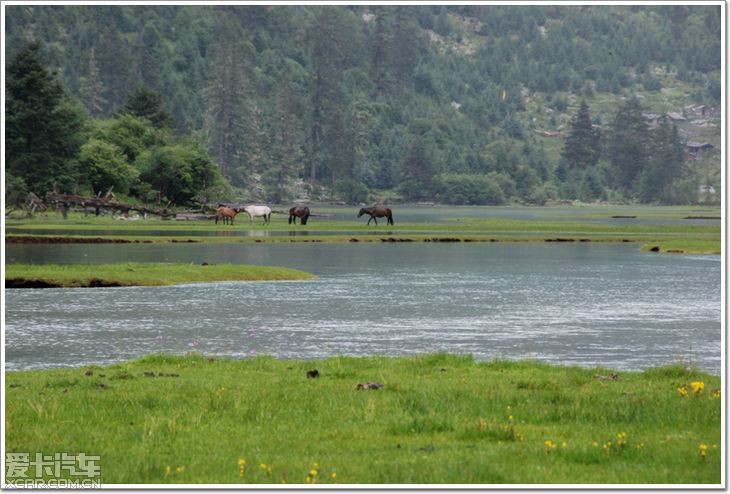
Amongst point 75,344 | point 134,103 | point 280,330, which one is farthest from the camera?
point 134,103

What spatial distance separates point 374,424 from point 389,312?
89.4 ft

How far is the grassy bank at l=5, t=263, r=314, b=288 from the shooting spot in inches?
2108

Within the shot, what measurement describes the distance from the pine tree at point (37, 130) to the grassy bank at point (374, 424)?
319 ft

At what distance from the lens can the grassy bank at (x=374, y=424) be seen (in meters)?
14.3

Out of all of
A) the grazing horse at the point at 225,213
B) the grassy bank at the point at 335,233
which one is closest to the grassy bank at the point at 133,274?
the grassy bank at the point at 335,233

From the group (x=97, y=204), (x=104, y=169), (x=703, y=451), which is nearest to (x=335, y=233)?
(x=97, y=204)

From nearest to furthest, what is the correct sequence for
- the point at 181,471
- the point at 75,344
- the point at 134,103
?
1. the point at 181,471
2. the point at 75,344
3. the point at 134,103

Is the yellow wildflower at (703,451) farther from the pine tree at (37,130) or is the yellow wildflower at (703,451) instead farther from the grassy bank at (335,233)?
the pine tree at (37,130)

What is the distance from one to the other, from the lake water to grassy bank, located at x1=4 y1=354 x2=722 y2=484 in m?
6.90

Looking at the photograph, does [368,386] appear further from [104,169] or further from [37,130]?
[37,130]

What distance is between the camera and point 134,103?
513 feet
